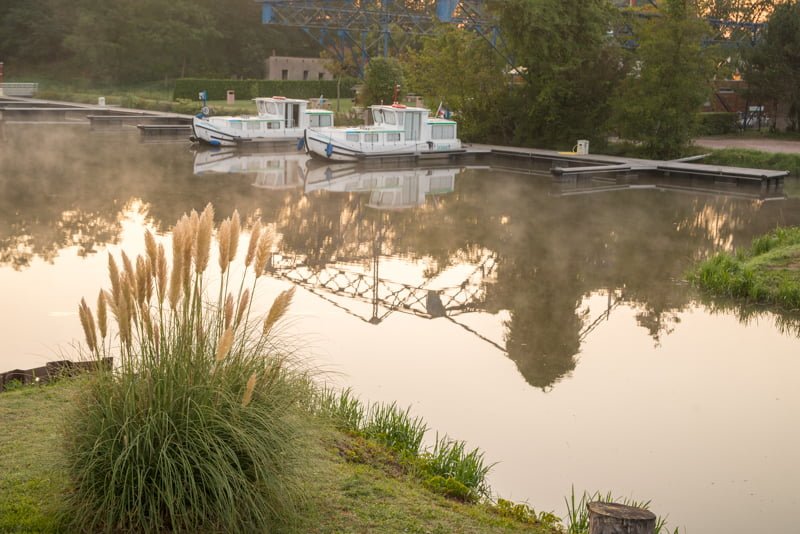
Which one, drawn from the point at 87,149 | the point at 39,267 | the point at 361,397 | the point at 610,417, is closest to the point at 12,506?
the point at 361,397

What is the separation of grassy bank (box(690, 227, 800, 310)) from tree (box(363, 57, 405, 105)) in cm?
2122

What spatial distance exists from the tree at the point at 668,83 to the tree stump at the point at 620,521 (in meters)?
21.3

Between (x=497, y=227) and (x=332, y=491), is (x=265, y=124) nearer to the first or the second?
(x=497, y=227)

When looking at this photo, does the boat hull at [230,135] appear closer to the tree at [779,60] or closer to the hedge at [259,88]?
the tree at [779,60]

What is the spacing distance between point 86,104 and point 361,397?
3616 centimetres

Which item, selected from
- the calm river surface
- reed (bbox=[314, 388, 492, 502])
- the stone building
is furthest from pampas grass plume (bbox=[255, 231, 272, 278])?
the stone building

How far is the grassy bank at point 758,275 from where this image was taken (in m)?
10.7

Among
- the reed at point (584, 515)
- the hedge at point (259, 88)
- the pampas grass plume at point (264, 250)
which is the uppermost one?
the hedge at point (259, 88)

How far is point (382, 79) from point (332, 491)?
2889 cm

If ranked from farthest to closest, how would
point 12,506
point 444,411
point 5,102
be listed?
point 5,102
point 444,411
point 12,506

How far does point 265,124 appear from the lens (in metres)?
28.5

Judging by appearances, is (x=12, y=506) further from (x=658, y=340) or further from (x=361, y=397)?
(x=658, y=340)

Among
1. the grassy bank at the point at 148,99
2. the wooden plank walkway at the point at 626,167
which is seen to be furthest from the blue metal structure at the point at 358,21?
the wooden plank walkway at the point at 626,167

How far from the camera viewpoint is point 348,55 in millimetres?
43406
